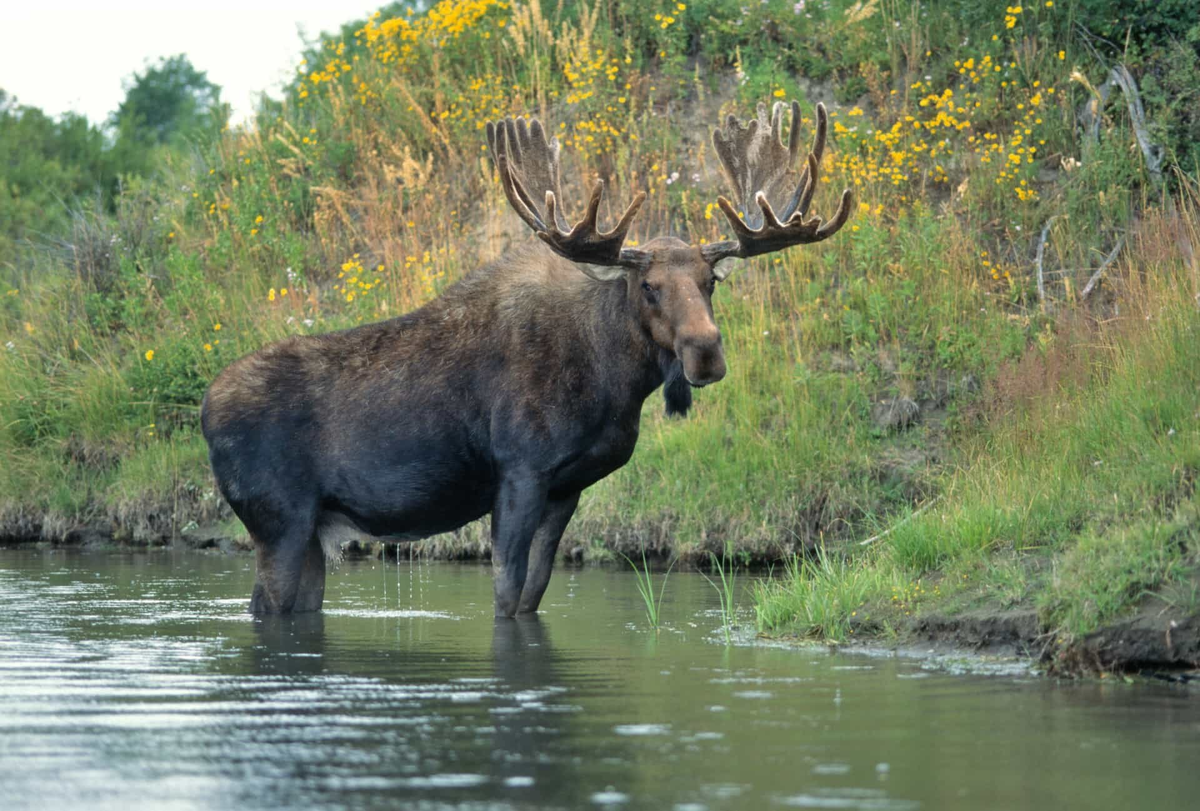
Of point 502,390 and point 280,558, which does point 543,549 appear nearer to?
point 502,390

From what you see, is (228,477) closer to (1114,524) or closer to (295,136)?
(1114,524)

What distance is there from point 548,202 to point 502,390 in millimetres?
1103

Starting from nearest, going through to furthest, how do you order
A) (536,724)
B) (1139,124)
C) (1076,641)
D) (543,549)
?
(536,724) → (1076,641) → (543,549) → (1139,124)

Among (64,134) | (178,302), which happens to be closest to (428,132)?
(178,302)

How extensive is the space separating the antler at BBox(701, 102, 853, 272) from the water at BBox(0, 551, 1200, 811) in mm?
2146

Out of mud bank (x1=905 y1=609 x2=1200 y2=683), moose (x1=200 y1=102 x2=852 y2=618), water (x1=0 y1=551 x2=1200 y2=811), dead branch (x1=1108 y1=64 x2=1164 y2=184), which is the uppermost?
dead branch (x1=1108 y1=64 x2=1164 y2=184)

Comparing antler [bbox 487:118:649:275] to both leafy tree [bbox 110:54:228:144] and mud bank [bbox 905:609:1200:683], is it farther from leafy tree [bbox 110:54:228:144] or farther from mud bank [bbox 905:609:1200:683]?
leafy tree [bbox 110:54:228:144]

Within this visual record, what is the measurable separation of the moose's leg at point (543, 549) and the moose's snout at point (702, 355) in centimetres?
133

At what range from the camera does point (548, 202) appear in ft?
28.0

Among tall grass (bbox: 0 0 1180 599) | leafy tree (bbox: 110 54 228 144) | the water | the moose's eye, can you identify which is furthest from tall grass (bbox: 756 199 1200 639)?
leafy tree (bbox: 110 54 228 144)

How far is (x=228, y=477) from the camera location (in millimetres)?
9039

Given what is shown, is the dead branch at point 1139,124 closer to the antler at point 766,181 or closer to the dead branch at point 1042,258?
the dead branch at point 1042,258

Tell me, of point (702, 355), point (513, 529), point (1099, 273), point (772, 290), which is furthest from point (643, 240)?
point (702, 355)

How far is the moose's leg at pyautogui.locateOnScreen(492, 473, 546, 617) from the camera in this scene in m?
8.66
